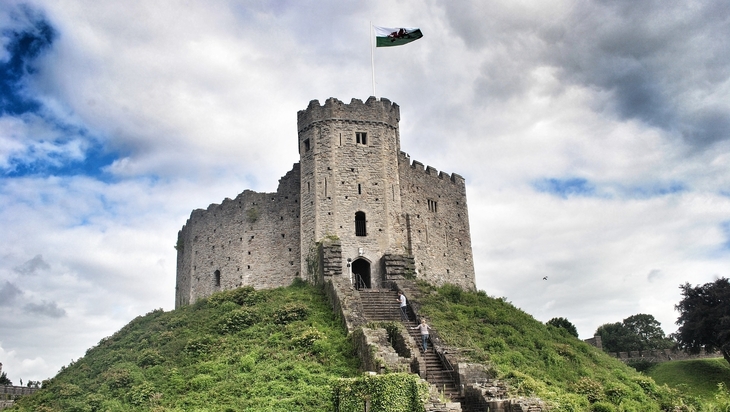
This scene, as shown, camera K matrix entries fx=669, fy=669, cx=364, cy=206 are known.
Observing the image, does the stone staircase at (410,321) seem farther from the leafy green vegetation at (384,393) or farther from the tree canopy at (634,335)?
the tree canopy at (634,335)

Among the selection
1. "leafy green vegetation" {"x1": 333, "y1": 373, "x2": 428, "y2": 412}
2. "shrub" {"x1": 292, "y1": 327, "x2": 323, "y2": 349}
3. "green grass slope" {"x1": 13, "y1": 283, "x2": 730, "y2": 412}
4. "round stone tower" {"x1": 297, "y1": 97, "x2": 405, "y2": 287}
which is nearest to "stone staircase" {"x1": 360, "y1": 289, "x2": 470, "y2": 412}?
"green grass slope" {"x1": 13, "y1": 283, "x2": 730, "y2": 412}

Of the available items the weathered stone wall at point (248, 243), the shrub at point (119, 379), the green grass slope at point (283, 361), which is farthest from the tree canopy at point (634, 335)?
the shrub at point (119, 379)

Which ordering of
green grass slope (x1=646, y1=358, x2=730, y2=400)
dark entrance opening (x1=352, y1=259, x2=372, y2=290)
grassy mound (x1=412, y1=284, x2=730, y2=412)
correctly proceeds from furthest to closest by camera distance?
green grass slope (x1=646, y1=358, x2=730, y2=400), dark entrance opening (x1=352, y1=259, x2=372, y2=290), grassy mound (x1=412, y1=284, x2=730, y2=412)

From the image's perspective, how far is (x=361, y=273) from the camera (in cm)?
3678

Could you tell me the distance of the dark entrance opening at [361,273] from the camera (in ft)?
119

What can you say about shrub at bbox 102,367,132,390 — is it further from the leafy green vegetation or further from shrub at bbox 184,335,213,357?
the leafy green vegetation

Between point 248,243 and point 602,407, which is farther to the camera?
point 248,243

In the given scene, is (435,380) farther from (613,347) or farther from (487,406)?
(613,347)

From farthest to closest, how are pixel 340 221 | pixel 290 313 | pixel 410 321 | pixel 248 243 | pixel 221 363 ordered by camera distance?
pixel 248 243, pixel 340 221, pixel 410 321, pixel 290 313, pixel 221 363

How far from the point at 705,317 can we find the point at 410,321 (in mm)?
25819

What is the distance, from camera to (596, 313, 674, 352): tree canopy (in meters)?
68.4

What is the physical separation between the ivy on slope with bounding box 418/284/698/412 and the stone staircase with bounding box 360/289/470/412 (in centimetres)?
113

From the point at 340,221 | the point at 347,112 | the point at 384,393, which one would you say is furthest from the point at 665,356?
the point at 384,393

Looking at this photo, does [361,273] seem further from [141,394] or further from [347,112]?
[141,394]
